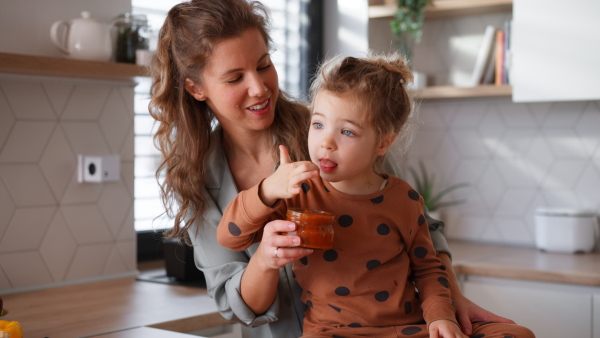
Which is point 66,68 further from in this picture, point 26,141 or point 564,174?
point 564,174

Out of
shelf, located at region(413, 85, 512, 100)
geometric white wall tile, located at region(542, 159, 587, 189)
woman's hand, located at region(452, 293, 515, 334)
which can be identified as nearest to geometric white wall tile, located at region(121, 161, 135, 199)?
shelf, located at region(413, 85, 512, 100)

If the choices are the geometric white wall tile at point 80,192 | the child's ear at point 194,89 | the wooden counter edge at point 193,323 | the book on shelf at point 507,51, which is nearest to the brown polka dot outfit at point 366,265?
the child's ear at point 194,89

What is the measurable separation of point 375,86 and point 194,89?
1.57 feet

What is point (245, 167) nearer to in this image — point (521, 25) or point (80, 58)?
point (80, 58)

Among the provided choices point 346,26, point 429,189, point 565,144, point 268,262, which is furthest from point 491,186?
point 268,262

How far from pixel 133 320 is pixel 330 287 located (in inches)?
29.1

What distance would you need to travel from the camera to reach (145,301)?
2.25 metres

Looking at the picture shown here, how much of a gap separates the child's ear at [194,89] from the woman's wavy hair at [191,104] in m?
0.01

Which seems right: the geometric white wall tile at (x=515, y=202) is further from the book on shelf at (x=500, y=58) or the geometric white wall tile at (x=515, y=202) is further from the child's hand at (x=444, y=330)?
the child's hand at (x=444, y=330)

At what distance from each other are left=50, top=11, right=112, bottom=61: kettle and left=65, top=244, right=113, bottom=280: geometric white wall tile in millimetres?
679

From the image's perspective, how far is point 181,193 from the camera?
171cm

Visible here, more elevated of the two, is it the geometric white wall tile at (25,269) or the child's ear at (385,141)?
the child's ear at (385,141)

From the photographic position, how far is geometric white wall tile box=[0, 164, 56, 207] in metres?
2.35

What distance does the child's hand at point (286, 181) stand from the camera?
4.20ft
